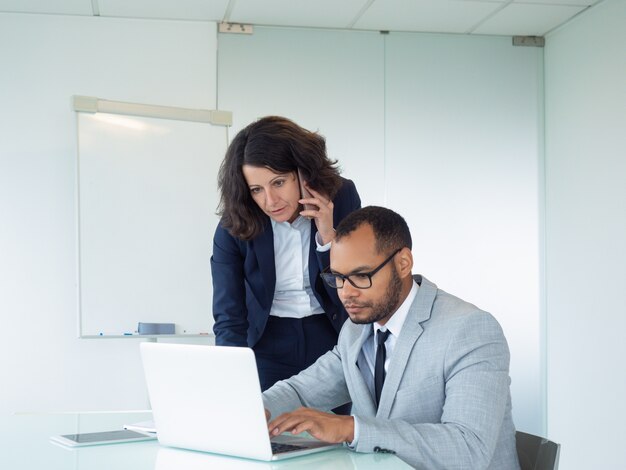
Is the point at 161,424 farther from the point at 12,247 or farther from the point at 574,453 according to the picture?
the point at 574,453

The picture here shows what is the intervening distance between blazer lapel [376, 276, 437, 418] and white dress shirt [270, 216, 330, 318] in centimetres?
79

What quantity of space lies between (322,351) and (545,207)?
2.85 metres

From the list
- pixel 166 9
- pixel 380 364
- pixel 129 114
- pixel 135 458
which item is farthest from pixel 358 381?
pixel 166 9

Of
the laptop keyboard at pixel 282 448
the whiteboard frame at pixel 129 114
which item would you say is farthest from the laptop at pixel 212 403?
the whiteboard frame at pixel 129 114

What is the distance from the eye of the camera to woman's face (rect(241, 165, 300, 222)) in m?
2.43

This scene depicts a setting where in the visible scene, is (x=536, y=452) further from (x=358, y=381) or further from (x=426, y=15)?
(x=426, y=15)

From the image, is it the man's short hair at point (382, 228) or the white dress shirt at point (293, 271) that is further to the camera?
the white dress shirt at point (293, 271)

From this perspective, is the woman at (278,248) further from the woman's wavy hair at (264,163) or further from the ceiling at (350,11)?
the ceiling at (350,11)

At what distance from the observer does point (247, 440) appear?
1615 mm

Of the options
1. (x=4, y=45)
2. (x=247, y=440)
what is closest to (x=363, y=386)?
(x=247, y=440)

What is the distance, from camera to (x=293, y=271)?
8.63 ft

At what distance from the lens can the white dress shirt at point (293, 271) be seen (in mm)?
2611

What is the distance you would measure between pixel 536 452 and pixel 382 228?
0.57 meters

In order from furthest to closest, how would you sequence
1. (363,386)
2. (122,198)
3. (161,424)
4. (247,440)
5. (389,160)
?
(389,160) < (122,198) < (363,386) < (161,424) < (247,440)
